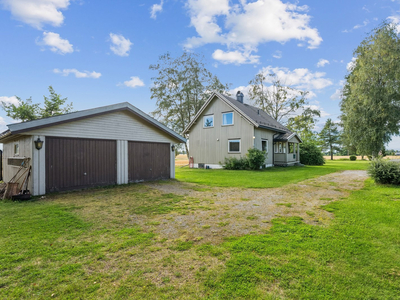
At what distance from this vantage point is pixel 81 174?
8.20 meters

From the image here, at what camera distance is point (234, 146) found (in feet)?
55.8

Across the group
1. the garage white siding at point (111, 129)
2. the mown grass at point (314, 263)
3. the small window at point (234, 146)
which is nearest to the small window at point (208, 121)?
the small window at point (234, 146)

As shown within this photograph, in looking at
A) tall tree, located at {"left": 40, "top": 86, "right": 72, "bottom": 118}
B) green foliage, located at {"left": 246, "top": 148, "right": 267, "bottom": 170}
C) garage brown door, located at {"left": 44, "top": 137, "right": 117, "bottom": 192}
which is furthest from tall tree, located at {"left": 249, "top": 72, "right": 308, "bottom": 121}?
tall tree, located at {"left": 40, "top": 86, "right": 72, "bottom": 118}

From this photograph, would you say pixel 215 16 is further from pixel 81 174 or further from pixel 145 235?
pixel 145 235

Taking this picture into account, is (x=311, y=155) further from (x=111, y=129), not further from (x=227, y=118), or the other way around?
(x=111, y=129)

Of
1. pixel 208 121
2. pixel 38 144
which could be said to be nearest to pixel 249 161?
pixel 208 121

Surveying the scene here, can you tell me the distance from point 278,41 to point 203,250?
16.7 meters

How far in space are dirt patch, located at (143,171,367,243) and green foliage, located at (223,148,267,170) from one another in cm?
774

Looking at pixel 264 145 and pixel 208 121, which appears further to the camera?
pixel 208 121

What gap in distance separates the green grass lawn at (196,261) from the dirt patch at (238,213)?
26 centimetres

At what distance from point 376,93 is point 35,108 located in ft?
122

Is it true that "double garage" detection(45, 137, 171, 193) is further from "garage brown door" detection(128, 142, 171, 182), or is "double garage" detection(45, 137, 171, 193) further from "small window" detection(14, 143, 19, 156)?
"small window" detection(14, 143, 19, 156)

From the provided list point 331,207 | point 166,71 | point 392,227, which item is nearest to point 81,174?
point 331,207

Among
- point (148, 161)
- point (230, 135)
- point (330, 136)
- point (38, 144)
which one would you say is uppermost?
point (330, 136)
